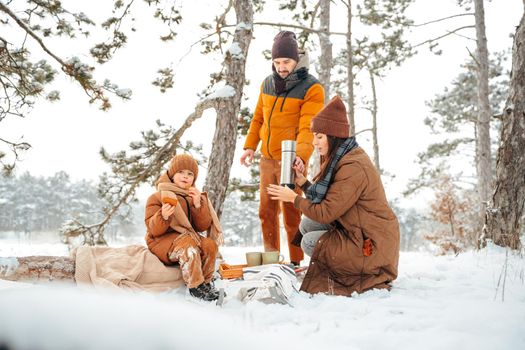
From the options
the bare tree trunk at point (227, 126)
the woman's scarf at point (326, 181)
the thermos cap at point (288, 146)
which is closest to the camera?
the woman's scarf at point (326, 181)

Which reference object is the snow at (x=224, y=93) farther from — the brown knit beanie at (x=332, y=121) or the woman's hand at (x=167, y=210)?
the woman's hand at (x=167, y=210)

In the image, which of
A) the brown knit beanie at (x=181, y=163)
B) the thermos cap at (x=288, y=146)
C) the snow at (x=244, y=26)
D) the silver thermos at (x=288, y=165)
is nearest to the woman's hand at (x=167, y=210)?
the brown knit beanie at (x=181, y=163)

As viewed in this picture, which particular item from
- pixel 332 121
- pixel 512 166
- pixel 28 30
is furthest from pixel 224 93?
pixel 512 166

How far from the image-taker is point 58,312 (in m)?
0.49

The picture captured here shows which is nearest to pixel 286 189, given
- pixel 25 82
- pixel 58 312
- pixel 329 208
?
pixel 329 208

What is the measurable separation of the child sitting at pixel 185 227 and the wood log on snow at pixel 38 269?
0.60m

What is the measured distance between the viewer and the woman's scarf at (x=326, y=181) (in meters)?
2.90

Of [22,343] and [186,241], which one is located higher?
[22,343]

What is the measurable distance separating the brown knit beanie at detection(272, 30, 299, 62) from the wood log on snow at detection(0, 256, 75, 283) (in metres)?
2.56

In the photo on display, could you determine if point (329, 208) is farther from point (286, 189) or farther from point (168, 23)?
point (168, 23)

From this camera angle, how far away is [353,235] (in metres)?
2.82

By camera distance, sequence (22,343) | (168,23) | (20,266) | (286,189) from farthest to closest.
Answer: (168,23) → (286,189) → (20,266) → (22,343)

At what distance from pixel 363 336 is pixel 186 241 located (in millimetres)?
1588

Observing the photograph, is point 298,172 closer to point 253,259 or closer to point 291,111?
point 291,111
